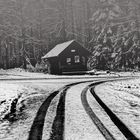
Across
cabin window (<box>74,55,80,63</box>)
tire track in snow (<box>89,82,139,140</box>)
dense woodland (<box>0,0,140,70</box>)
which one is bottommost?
tire track in snow (<box>89,82,139,140</box>)

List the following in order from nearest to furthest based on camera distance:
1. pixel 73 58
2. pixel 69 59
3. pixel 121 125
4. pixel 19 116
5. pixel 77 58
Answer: pixel 121 125, pixel 19 116, pixel 69 59, pixel 73 58, pixel 77 58

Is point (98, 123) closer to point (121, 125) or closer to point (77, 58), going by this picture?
point (121, 125)

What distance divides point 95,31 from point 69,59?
41.7 feet

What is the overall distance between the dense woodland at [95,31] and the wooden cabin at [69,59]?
15.2ft

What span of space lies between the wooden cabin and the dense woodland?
464 cm

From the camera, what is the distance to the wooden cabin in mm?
40688

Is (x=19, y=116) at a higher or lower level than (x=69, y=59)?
lower

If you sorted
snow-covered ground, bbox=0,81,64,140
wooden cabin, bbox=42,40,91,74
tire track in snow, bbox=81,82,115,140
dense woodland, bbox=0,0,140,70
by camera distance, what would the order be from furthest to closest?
dense woodland, bbox=0,0,140,70, wooden cabin, bbox=42,40,91,74, snow-covered ground, bbox=0,81,64,140, tire track in snow, bbox=81,82,115,140

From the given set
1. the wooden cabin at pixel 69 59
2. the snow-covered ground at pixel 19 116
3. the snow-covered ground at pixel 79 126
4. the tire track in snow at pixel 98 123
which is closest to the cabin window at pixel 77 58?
the wooden cabin at pixel 69 59

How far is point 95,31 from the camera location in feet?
168

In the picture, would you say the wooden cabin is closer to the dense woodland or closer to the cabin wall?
the cabin wall

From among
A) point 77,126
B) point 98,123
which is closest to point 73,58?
point 98,123

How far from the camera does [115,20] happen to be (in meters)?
47.1

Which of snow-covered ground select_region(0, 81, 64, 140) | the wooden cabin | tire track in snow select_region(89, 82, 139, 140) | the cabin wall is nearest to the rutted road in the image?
tire track in snow select_region(89, 82, 139, 140)
